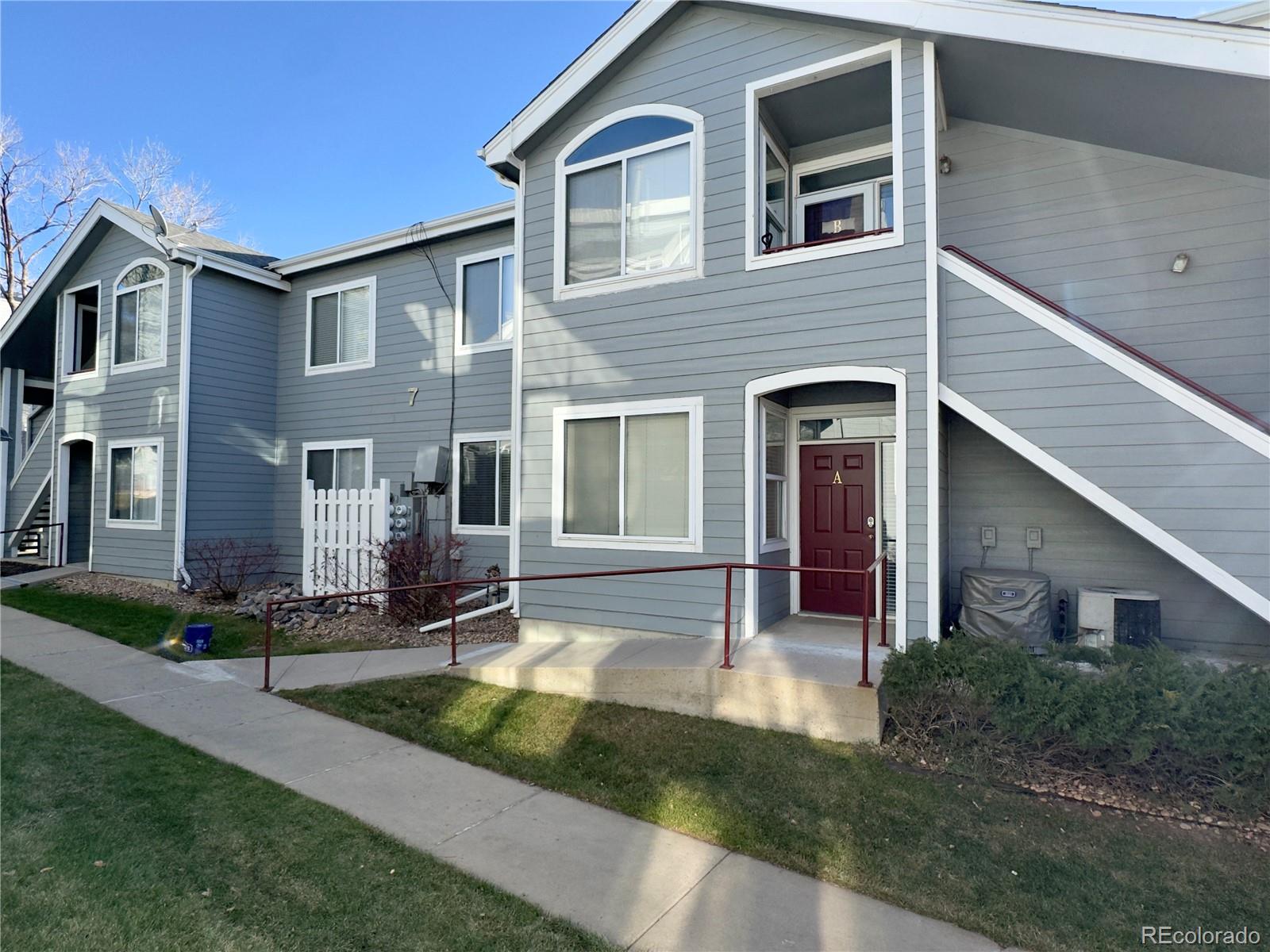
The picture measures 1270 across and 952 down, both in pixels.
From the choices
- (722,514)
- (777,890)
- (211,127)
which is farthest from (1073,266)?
(211,127)

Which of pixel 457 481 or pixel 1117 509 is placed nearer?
pixel 1117 509

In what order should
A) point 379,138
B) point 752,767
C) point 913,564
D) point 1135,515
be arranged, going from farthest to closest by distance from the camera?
point 379,138
point 913,564
point 1135,515
point 752,767

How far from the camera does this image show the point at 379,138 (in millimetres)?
17859

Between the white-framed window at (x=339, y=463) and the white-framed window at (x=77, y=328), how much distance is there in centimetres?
548

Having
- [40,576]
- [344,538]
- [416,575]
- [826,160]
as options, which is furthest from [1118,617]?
[40,576]

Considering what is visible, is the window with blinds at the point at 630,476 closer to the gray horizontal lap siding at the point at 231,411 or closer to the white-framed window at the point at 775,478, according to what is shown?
the white-framed window at the point at 775,478

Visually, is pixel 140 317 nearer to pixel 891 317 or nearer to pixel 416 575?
pixel 416 575

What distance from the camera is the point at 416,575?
30.4ft

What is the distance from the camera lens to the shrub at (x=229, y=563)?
11.3m

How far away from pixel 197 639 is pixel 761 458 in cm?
671

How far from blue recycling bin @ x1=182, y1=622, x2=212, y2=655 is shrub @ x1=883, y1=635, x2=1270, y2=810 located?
742cm

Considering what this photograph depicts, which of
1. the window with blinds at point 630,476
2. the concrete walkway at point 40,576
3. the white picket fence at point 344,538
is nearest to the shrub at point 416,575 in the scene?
the white picket fence at point 344,538

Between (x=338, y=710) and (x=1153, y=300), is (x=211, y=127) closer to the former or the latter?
(x=338, y=710)

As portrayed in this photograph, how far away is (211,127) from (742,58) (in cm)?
2041
